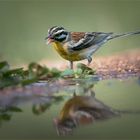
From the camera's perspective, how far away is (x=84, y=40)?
4.92 metres

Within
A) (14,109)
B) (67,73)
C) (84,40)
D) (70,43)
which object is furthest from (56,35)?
(14,109)

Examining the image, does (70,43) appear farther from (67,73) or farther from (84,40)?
(67,73)

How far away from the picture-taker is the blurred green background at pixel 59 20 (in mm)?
6726

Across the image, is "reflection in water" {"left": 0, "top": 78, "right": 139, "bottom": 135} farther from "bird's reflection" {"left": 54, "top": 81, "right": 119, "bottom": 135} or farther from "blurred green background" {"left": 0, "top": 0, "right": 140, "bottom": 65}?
"blurred green background" {"left": 0, "top": 0, "right": 140, "bottom": 65}

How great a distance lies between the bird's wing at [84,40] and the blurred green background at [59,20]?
1439mm

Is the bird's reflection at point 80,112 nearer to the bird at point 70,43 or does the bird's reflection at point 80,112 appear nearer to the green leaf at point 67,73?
the green leaf at point 67,73

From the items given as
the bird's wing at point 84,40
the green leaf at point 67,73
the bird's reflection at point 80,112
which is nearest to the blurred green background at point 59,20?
the bird's wing at point 84,40

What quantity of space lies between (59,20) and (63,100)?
3617 millimetres

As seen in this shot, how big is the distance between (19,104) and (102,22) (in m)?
3.67

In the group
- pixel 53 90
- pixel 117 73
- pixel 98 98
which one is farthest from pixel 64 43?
pixel 98 98

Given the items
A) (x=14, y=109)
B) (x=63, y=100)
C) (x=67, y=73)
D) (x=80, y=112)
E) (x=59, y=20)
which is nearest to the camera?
(x=80, y=112)

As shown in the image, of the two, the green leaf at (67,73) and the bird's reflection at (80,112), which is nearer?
the bird's reflection at (80,112)

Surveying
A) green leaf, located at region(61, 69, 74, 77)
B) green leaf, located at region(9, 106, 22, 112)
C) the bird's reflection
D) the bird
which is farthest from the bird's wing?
green leaf, located at region(9, 106, 22, 112)

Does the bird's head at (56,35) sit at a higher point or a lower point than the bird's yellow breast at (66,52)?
higher
